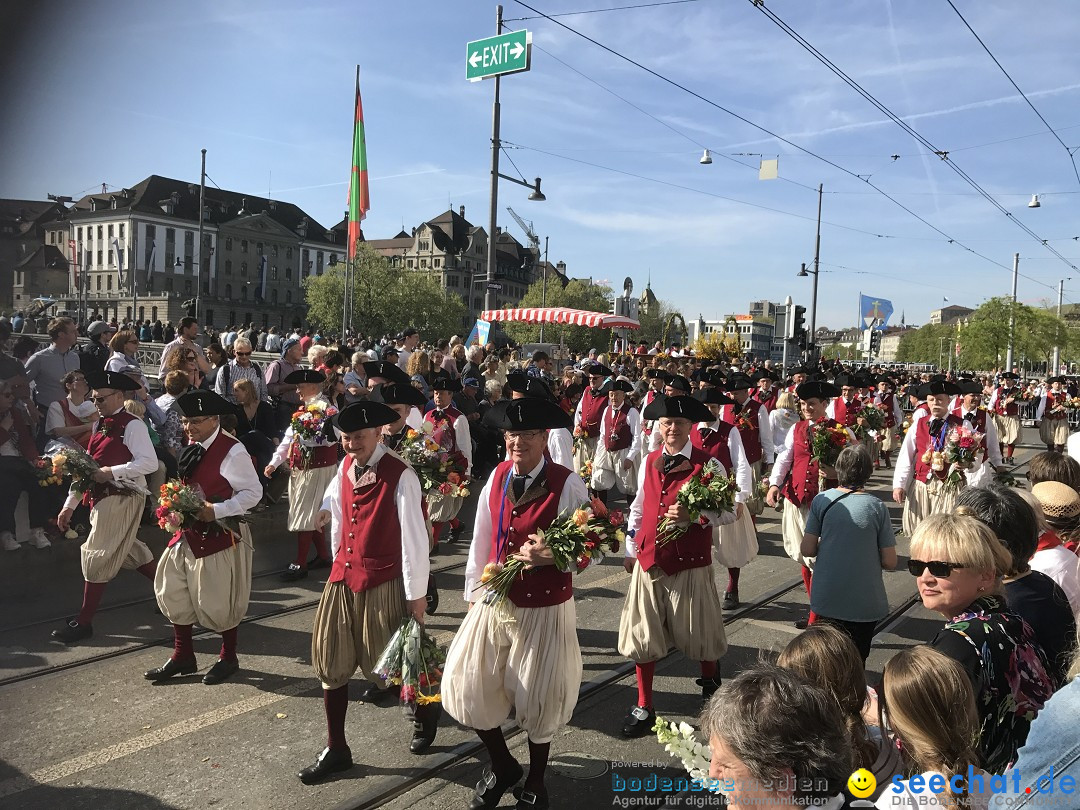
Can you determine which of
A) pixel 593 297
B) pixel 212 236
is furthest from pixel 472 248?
pixel 212 236

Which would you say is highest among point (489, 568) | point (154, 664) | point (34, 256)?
point (34, 256)

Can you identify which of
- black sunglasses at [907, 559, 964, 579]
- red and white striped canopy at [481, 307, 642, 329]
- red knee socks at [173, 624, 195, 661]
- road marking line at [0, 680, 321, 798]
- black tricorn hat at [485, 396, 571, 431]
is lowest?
road marking line at [0, 680, 321, 798]

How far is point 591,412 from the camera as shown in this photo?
43.2ft

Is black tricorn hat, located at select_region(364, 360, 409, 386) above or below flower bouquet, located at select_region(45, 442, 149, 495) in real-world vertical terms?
above

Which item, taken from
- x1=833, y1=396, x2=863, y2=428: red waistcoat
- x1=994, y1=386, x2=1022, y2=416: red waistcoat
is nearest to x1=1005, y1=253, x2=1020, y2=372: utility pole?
x1=994, y1=386, x2=1022, y2=416: red waistcoat

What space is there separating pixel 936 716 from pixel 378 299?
3084 inches

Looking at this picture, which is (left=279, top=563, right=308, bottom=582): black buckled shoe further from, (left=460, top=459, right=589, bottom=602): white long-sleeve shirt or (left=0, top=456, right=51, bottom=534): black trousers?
(left=460, top=459, right=589, bottom=602): white long-sleeve shirt

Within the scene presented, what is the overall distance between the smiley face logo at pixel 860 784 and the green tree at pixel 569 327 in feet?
290

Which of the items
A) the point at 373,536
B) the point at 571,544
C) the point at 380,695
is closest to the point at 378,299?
the point at 380,695

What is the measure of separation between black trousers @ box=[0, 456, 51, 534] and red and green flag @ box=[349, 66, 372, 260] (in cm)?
1425

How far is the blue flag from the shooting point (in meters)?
67.9

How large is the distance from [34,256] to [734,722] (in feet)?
12.1

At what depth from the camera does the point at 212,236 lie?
9581 cm

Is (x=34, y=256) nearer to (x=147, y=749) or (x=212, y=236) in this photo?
(x=147, y=749)
